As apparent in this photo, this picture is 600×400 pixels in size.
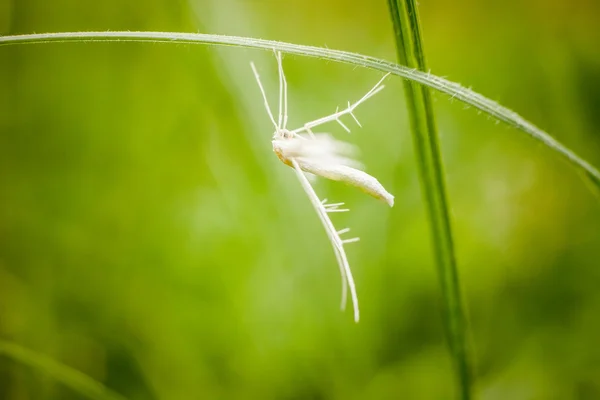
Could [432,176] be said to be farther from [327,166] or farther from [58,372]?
[58,372]

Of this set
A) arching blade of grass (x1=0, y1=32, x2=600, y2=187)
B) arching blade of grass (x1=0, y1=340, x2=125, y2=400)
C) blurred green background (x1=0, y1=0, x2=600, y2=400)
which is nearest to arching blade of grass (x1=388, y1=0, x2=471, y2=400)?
arching blade of grass (x1=0, y1=32, x2=600, y2=187)

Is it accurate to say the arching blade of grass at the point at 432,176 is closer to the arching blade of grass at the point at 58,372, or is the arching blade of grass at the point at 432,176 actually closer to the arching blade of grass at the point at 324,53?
the arching blade of grass at the point at 324,53

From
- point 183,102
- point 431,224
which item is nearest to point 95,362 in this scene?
point 183,102

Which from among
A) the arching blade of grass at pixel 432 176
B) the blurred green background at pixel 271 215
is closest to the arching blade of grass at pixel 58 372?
the blurred green background at pixel 271 215

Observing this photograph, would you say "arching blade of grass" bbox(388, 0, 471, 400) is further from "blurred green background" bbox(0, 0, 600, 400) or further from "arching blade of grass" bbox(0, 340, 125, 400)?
"arching blade of grass" bbox(0, 340, 125, 400)

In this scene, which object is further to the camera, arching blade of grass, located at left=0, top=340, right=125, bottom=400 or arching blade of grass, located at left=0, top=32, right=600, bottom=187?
arching blade of grass, located at left=0, top=340, right=125, bottom=400

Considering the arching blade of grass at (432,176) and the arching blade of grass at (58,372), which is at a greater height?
the arching blade of grass at (432,176)

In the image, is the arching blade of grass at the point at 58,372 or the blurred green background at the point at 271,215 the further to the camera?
the blurred green background at the point at 271,215
